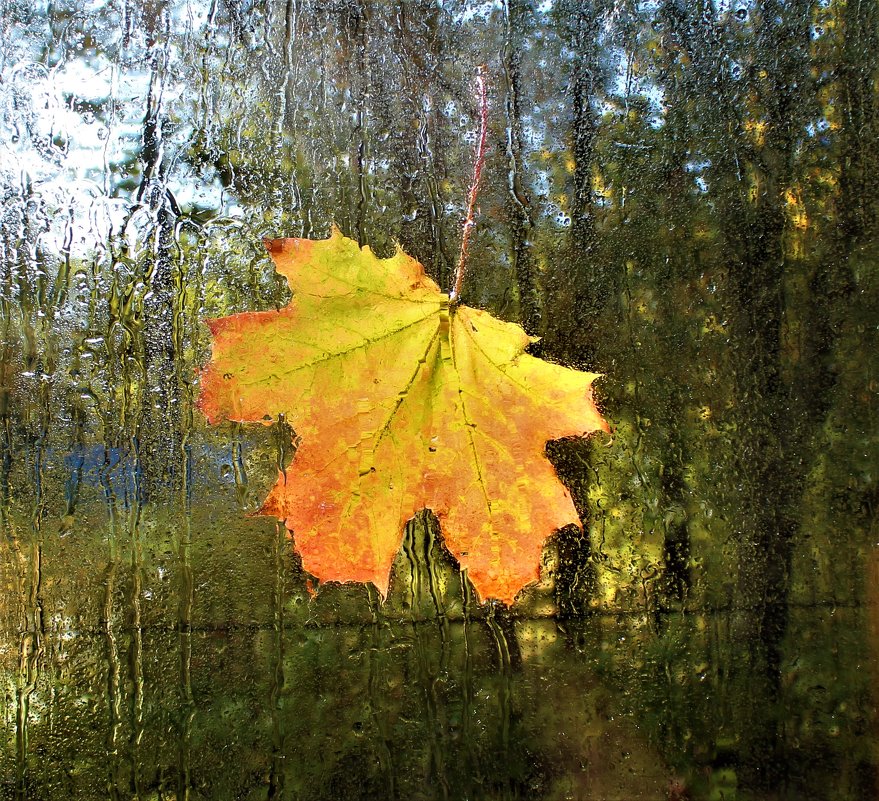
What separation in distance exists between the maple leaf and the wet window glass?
A: 0.13 meters

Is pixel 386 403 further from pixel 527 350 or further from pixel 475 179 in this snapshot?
pixel 475 179

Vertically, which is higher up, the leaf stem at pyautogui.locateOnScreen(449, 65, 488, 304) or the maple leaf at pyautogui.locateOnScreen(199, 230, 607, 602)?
the leaf stem at pyautogui.locateOnScreen(449, 65, 488, 304)

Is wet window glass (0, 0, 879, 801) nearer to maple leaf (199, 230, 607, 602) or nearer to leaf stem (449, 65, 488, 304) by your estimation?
leaf stem (449, 65, 488, 304)

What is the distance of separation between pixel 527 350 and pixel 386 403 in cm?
21

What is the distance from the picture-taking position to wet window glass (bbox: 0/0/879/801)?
0.67 m

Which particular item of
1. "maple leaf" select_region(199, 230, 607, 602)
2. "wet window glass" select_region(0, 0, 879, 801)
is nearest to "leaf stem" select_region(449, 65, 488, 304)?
"wet window glass" select_region(0, 0, 879, 801)

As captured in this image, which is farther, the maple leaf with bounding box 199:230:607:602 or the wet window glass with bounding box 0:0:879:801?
the wet window glass with bounding box 0:0:879:801

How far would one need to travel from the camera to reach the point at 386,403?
0.52 meters

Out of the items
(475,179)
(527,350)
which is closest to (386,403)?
(527,350)

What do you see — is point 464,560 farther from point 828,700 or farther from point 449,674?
point 828,700

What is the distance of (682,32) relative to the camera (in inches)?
26.7

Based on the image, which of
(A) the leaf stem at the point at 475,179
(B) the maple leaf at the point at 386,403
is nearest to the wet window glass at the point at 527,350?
(A) the leaf stem at the point at 475,179

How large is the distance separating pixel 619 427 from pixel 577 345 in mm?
108

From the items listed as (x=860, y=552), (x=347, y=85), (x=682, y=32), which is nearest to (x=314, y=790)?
(x=860, y=552)
